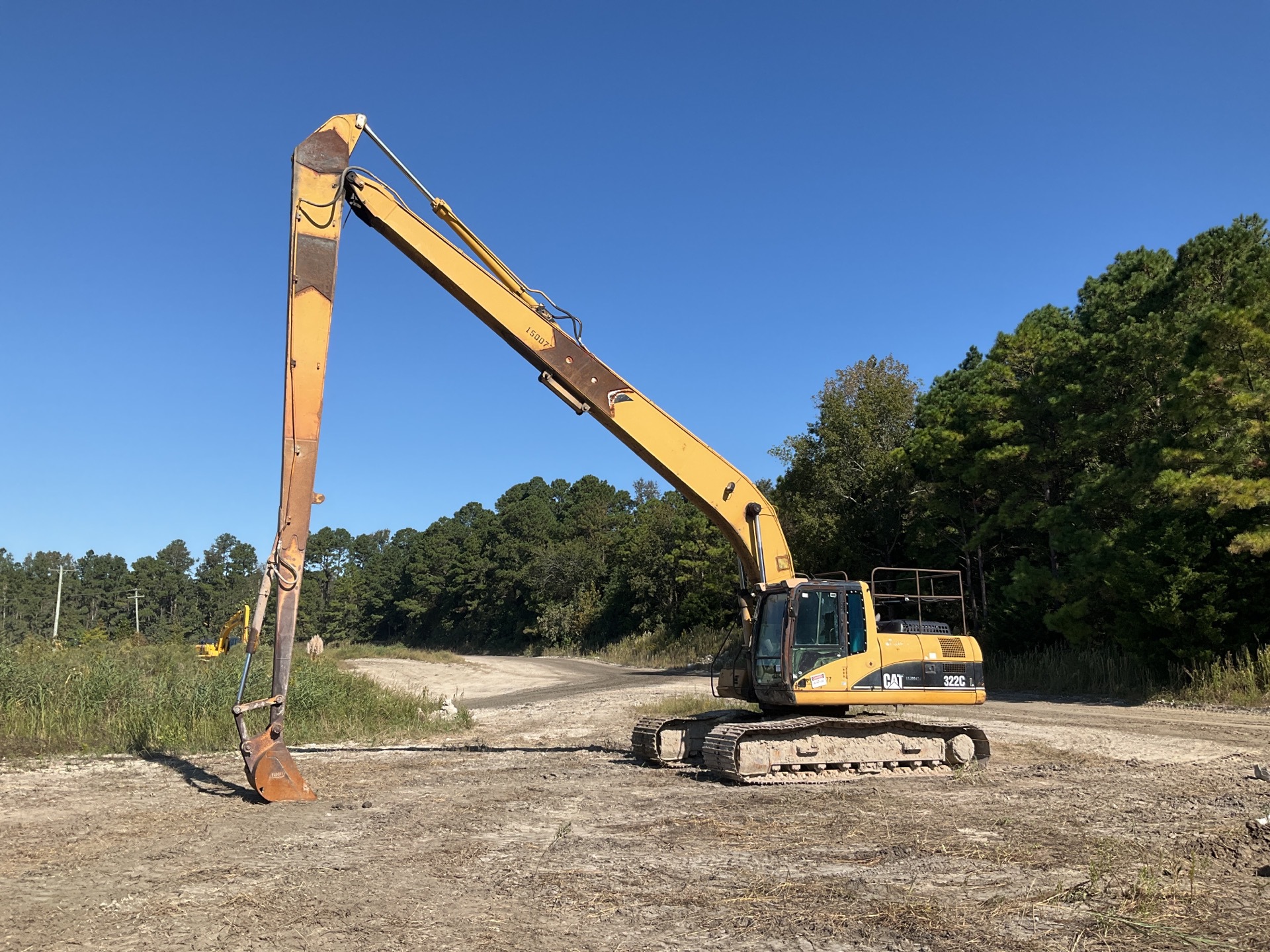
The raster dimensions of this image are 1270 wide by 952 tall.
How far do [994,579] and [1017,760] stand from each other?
1669 cm

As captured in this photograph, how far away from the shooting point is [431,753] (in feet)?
45.3

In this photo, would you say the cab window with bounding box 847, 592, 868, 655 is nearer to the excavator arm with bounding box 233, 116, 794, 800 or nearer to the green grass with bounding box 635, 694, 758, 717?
the excavator arm with bounding box 233, 116, 794, 800

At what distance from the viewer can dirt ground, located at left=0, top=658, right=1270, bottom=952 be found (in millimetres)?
5395

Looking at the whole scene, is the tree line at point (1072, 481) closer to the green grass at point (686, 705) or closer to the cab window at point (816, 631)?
the green grass at point (686, 705)

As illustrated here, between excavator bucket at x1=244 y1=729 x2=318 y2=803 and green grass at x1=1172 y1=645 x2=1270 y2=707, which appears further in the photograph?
green grass at x1=1172 y1=645 x2=1270 y2=707

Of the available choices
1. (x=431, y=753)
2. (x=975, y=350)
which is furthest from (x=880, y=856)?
(x=975, y=350)

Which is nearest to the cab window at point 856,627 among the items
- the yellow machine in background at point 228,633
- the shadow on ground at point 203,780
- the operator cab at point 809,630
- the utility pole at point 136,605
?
the operator cab at point 809,630

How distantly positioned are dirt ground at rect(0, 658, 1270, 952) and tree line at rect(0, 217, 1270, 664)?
322 inches

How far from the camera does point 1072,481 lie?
25.8 meters

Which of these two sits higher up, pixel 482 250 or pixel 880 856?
pixel 482 250

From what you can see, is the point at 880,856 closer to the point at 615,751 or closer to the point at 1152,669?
the point at 615,751

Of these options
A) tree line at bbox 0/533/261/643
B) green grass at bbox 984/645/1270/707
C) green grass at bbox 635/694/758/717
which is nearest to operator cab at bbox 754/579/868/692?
green grass at bbox 635/694/758/717

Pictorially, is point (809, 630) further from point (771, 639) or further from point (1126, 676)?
point (1126, 676)

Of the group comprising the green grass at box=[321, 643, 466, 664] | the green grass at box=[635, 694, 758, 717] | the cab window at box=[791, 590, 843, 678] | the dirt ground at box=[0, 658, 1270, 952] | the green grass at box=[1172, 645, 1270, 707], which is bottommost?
the dirt ground at box=[0, 658, 1270, 952]
